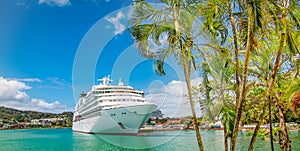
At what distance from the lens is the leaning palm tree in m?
4.71

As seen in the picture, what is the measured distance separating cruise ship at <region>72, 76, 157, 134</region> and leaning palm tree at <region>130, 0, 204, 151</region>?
71.8 feet

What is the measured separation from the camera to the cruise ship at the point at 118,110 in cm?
2892

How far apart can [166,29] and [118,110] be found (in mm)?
25394

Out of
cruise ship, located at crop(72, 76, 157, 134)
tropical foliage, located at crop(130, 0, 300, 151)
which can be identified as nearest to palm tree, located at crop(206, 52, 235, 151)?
tropical foliage, located at crop(130, 0, 300, 151)

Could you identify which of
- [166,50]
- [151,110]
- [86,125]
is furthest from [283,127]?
[86,125]

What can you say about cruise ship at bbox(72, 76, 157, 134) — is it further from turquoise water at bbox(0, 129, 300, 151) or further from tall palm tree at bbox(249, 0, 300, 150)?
tall palm tree at bbox(249, 0, 300, 150)

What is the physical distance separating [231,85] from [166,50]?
2.68 m

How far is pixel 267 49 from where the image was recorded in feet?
20.0

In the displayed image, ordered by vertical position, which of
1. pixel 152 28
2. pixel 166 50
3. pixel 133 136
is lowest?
pixel 133 136

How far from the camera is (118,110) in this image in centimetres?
2964

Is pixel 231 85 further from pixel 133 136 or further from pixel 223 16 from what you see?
pixel 133 136

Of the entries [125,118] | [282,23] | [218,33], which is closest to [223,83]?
[218,33]

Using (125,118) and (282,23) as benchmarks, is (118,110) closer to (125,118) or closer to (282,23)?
(125,118)

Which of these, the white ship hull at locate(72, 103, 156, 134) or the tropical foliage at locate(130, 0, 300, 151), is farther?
the white ship hull at locate(72, 103, 156, 134)
